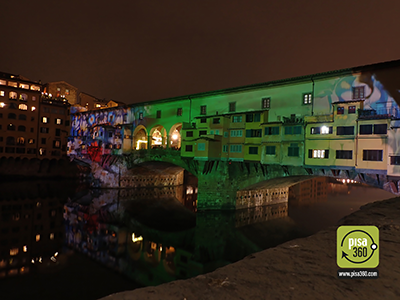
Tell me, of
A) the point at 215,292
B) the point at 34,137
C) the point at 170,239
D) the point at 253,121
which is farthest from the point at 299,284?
the point at 34,137

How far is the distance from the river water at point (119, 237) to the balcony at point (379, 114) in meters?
12.7

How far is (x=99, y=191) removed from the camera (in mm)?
46406

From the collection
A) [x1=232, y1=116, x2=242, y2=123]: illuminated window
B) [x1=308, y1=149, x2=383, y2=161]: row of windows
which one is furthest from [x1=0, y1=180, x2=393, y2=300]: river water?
[x1=232, y1=116, x2=242, y2=123]: illuminated window

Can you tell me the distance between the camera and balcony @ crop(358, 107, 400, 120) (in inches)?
834

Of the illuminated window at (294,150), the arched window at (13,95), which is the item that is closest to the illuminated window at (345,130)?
the illuminated window at (294,150)

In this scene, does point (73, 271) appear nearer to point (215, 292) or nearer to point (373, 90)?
point (215, 292)

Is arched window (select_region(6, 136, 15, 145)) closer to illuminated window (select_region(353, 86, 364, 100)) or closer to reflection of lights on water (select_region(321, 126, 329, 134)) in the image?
reflection of lights on water (select_region(321, 126, 329, 134))

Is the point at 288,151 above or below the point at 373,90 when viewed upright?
below

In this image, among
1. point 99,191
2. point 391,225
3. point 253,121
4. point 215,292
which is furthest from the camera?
point 99,191

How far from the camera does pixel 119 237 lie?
81.8 feet

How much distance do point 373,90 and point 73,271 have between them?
94.0 ft

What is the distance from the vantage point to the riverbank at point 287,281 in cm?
356

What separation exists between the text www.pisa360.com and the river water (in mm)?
14069

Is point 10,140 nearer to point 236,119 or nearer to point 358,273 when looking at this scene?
point 236,119
